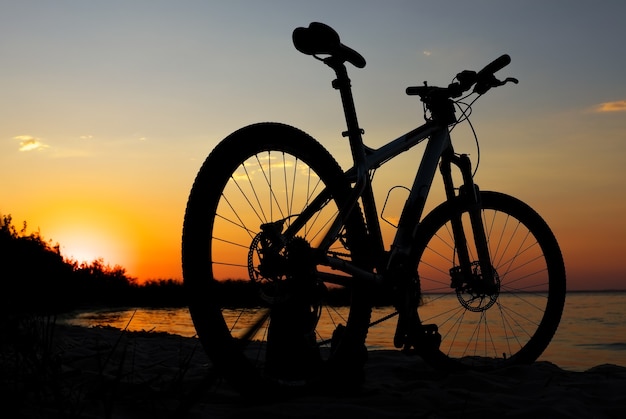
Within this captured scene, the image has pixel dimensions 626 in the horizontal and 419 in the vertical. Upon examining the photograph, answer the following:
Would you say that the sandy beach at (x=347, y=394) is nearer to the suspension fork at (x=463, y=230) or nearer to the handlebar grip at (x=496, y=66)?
the suspension fork at (x=463, y=230)

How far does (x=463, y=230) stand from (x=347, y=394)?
73.6 inches

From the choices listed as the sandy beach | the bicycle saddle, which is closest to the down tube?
the sandy beach

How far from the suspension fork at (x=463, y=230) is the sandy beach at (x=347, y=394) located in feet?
2.29

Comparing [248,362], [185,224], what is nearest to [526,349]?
[248,362]

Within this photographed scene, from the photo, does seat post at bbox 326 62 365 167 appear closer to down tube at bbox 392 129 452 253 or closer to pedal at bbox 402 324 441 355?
down tube at bbox 392 129 452 253

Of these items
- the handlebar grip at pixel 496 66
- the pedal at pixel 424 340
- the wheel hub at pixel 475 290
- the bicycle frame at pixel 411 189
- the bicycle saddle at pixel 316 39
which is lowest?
the pedal at pixel 424 340

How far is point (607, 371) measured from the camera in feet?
15.7

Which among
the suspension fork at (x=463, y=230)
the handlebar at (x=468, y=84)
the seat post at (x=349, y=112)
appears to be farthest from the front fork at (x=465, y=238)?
the seat post at (x=349, y=112)

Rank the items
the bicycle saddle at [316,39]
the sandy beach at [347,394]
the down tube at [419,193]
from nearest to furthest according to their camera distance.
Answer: the sandy beach at [347,394]
the bicycle saddle at [316,39]
the down tube at [419,193]

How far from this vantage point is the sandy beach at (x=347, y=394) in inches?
94.3

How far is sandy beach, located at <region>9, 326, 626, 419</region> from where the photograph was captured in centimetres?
240

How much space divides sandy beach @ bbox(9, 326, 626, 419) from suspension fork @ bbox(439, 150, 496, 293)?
70 centimetres

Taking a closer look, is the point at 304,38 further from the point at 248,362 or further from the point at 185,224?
the point at 248,362

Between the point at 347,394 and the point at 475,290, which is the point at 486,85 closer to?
the point at 475,290
